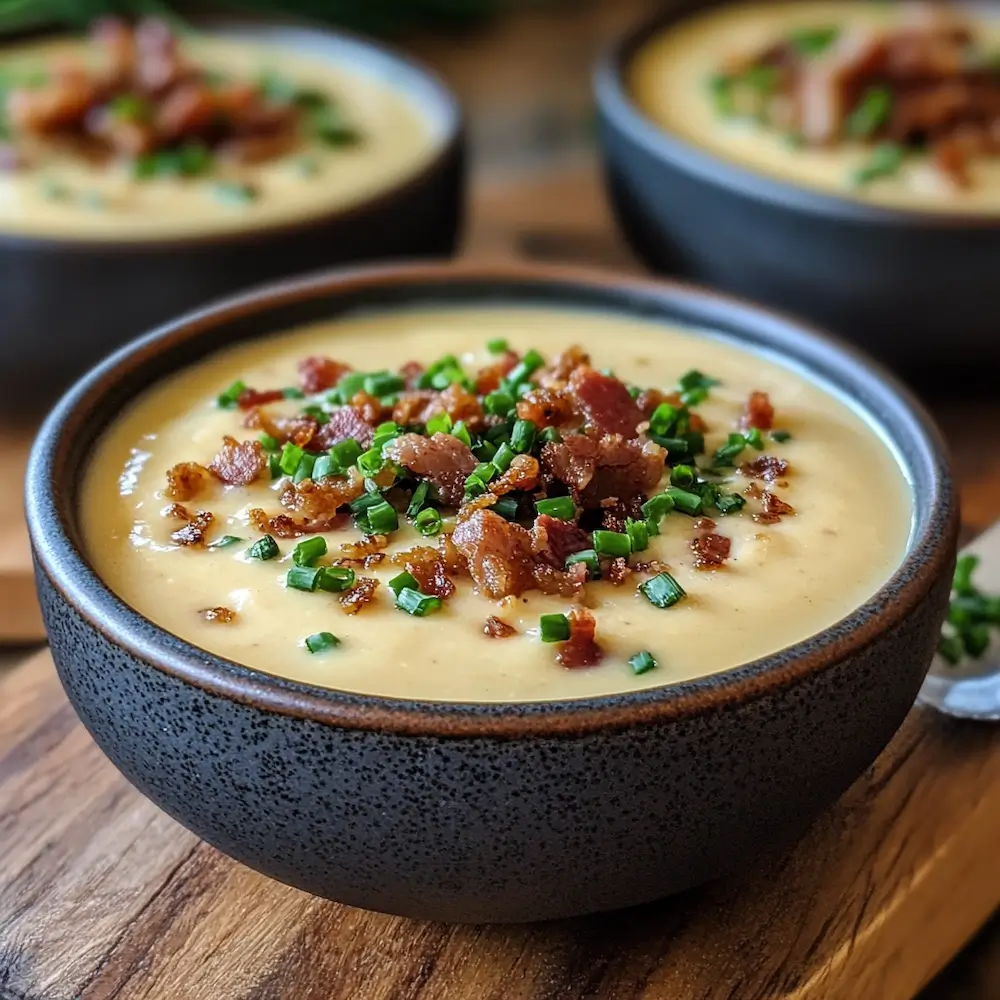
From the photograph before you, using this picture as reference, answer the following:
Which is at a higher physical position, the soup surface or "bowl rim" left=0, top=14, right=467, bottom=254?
the soup surface

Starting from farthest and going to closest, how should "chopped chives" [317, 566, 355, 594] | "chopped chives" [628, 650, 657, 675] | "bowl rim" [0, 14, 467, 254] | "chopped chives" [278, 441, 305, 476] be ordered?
"bowl rim" [0, 14, 467, 254], "chopped chives" [278, 441, 305, 476], "chopped chives" [317, 566, 355, 594], "chopped chives" [628, 650, 657, 675]

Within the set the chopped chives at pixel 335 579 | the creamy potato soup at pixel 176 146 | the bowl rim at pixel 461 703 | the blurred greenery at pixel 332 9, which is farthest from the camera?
the blurred greenery at pixel 332 9

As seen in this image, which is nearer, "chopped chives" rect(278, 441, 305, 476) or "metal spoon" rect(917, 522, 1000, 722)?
"chopped chives" rect(278, 441, 305, 476)

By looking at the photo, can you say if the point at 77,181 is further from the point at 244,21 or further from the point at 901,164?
the point at 901,164

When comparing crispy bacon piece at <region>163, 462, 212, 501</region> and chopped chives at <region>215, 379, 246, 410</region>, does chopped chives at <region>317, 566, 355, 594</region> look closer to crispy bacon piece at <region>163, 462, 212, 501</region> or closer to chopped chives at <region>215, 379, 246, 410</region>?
crispy bacon piece at <region>163, 462, 212, 501</region>

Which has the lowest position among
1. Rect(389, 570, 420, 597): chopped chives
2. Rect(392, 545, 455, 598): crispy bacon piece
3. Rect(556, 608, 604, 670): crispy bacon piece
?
Rect(392, 545, 455, 598): crispy bacon piece

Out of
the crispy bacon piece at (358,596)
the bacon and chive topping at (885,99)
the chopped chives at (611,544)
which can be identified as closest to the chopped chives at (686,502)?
the chopped chives at (611,544)

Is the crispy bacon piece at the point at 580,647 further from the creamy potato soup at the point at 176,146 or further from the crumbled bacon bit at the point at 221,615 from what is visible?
the creamy potato soup at the point at 176,146

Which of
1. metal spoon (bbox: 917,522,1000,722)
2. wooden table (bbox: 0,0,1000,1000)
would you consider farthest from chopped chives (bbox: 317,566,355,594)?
metal spoon (bbox: 917,522,1000,722)
